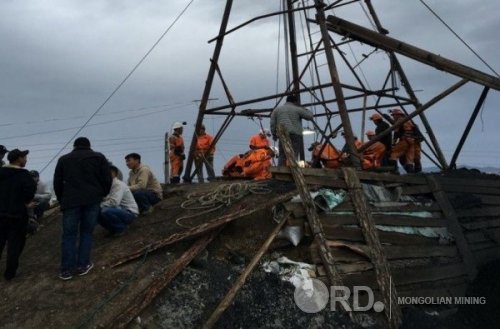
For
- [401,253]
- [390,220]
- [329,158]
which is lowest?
[401,253]

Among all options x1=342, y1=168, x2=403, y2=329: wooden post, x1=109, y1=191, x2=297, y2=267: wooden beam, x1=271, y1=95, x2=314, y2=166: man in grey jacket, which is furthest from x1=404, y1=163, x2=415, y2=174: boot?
x1=109, y1=191, x2=297, y2=267: wooden beam

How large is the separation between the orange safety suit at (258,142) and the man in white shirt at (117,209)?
15.1 feet

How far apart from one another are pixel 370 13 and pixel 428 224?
21.6 ft

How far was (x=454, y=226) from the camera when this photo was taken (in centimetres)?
806

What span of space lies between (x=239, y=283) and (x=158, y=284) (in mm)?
1111

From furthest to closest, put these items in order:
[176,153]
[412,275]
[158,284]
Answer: [176,153], [412,275], [158,284]

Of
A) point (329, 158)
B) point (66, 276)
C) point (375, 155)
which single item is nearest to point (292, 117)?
point (329, 158)

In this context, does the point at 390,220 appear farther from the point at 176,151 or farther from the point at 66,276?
the point at 176,151

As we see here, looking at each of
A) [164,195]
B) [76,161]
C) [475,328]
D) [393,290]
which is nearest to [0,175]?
[76,161]

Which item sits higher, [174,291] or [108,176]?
[108,176]

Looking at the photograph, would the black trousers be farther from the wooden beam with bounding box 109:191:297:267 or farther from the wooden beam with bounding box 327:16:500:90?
the wooden beam with bounding box 327:16:500:90

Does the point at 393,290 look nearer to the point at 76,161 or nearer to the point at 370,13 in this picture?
the point at 76,161

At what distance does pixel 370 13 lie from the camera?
38.7 ft

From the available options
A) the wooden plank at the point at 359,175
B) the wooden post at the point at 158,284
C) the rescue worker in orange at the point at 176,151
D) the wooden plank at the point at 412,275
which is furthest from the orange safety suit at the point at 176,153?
the wooden plank at the point at 412,275
